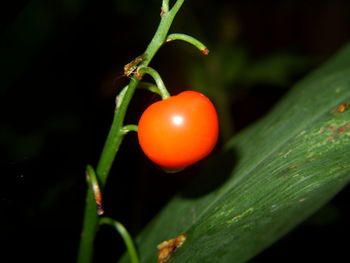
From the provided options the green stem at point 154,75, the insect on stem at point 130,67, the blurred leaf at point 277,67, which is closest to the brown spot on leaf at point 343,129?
the green stem at point 154,75

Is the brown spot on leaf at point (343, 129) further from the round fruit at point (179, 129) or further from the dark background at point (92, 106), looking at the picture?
the dark background at point (92, 106)

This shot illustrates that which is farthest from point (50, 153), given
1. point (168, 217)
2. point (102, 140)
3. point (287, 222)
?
point (287, 222)

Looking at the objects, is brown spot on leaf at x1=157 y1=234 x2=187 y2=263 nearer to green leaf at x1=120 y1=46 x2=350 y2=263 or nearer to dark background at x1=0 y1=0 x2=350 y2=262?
green leaf at x1=120 y1=46 x2=350 y2=263

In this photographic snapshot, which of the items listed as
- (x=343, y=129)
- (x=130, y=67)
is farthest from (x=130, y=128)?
(x=343, y=129)

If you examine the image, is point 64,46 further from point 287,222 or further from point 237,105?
point 287,222

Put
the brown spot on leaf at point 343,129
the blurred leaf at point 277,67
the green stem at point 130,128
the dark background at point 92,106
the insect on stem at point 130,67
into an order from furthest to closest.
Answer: the blurred leaf at point 277,67, the dark background at point 92,106, the brown spot on leaf at point 343,129, the green stem at point 130,128, the insect on stem at point 130,67

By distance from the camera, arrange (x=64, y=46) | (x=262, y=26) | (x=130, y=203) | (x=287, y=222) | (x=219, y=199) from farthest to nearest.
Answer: (x=262, y=26) < (x=64, y=46) < (x=130, y=203) < (x=219, y=199) < (x=287, y=222)

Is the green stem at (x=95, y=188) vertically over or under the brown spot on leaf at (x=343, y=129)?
over

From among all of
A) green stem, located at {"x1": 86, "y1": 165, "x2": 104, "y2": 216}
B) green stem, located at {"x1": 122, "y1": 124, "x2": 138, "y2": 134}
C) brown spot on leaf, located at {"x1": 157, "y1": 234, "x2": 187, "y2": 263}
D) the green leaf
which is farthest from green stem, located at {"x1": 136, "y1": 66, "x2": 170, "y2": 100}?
brown spot on leaf, located at {"x1": 157, "y1": 234, "x2": 187, "y2": 263}
